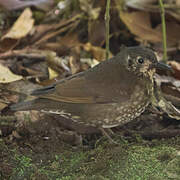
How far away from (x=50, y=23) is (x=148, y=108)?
8.27 ft

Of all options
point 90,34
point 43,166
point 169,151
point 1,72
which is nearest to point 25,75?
point 1,72

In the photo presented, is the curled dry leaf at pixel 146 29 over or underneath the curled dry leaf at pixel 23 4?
underneath

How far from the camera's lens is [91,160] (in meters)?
3.28

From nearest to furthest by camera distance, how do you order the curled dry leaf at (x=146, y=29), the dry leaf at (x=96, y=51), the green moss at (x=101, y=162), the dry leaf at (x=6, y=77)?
the green moss at (x=101, y=162) < the dry leaf at (x=6, y=77) < the dry leaf at (x=96, y=51) < the curled dry leaf at (x=146, y=29)

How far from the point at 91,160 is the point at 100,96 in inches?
23.3

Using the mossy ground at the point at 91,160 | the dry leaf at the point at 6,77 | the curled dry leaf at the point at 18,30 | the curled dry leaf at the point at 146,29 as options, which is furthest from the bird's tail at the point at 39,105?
the curled dry leaf at the point at 146,29

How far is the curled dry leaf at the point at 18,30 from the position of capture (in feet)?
16.8

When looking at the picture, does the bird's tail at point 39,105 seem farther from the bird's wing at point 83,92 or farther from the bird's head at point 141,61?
the bird's head at point 141,61

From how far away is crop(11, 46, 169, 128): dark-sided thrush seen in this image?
11.4ft

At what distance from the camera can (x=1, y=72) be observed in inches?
165

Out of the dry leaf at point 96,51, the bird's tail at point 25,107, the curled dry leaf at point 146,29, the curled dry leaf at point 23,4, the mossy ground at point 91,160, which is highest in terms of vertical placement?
the curled dry leaf at point 23,4

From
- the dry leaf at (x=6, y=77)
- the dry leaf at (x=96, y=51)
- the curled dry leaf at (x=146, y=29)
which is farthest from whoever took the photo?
the curled dry leaf at (x=146, y=29)

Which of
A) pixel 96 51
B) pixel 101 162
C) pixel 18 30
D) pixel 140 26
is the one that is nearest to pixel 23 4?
pixel 18 30

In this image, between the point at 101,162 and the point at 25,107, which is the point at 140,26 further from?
the point at 101,162
